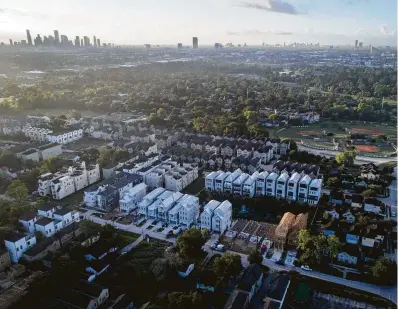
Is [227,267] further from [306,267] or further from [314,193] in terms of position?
[314,193]

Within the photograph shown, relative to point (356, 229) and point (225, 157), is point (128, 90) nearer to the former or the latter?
point (225, 157)

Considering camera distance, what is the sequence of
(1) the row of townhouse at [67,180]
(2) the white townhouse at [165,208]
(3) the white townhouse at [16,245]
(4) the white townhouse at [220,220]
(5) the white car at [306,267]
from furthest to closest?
(1) the row of townhouse at [67,180] → (2) the white townhouse at [165,208] → (4) the white townhouse at [220,220] → (3) the white townhouse at [16,245] → (5) the white car at [306,267]

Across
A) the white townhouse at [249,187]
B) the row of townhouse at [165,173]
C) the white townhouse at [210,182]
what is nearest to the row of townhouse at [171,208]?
the row of townhouse at [165,173]

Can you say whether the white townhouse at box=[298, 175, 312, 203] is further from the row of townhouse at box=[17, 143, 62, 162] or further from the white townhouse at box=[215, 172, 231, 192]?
the row of townhouse at box=[17, 143, 62, 162]

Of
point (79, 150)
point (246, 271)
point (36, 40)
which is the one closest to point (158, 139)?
point (79, 150)

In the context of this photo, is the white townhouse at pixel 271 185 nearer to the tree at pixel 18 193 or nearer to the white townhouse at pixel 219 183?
the white townhouse at pixel 219 183

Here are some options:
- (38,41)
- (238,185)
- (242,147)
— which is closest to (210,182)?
(238,185)
